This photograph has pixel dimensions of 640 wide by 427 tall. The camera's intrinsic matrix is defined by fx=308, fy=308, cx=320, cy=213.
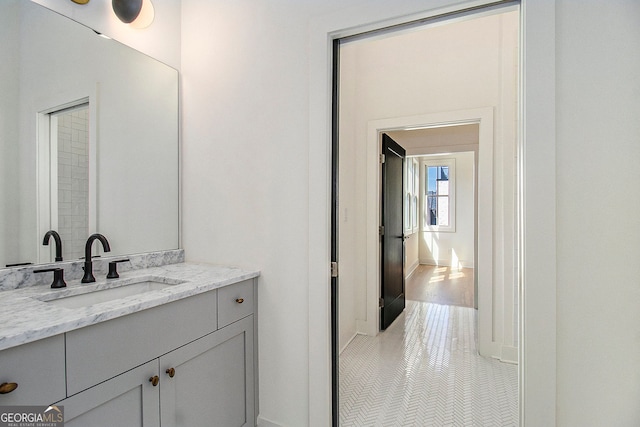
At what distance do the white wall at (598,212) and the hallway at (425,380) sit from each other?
878 millimetres

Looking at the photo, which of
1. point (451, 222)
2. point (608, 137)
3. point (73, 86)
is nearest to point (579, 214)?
point (608, 137)

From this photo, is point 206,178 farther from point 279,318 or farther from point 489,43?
point 489,43

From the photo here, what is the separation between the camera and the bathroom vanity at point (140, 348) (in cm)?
88

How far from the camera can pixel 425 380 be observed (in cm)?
Result: 226

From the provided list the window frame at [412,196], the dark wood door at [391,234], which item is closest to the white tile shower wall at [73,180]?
the dark wood door at [391,234]

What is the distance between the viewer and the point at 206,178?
6.25ft

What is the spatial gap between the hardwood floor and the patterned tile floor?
3.57 feet

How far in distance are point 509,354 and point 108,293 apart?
Answer: 2892mm

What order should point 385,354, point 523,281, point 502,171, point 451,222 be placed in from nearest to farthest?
point 523,281 < point 502,171 < point 385,354 < point 451,222

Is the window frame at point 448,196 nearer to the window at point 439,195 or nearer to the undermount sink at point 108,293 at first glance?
the window at point 439,195

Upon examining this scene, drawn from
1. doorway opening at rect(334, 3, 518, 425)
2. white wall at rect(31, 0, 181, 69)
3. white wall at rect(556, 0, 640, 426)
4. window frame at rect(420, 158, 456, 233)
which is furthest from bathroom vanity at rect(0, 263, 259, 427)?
window frame at rect(420, 158, 456, 233)

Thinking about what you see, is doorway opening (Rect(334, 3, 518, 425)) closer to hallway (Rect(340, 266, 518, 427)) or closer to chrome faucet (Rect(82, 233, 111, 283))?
hallway (Rect(340, 266, 518, 427))

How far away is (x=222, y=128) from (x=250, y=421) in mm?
1637

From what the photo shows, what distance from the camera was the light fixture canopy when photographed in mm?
1604
